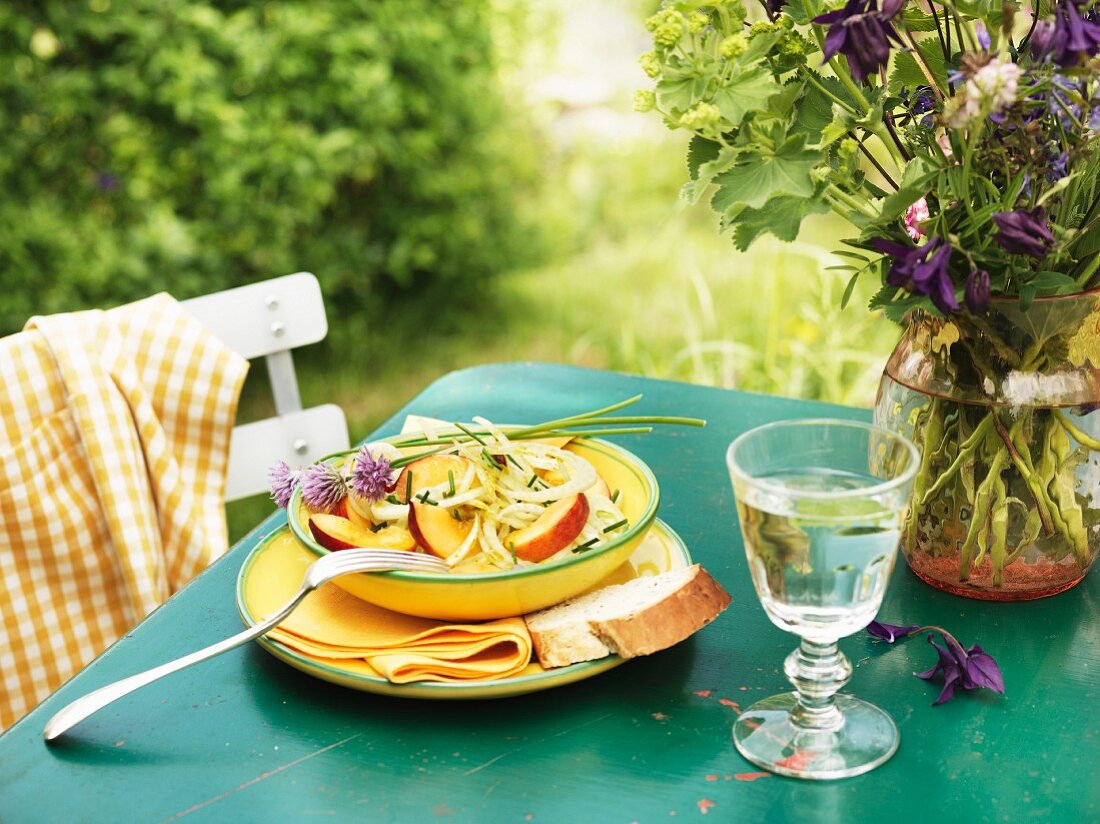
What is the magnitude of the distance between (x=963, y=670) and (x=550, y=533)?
37 cm

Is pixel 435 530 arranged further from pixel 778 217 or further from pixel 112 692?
pixel 778 217

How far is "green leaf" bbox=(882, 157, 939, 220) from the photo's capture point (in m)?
0.87

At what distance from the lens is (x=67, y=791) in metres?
0.88

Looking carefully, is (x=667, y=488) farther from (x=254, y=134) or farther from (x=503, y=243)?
(x=503, y=243)

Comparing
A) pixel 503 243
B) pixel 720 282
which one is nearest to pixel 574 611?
pixel 503 243

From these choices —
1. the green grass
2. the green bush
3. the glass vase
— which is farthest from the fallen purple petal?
the green bush

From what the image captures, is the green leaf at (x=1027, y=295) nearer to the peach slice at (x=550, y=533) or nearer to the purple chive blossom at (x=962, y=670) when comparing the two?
the purple chive blossom at (x=962, y=670)

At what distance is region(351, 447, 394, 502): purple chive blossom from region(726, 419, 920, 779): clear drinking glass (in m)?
0.35

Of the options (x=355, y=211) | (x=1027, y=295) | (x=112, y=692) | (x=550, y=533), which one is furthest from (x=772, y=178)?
(x=355, y=211)

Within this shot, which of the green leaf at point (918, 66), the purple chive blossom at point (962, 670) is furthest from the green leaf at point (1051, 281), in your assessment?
the purple chive blossom at point (962, 670)

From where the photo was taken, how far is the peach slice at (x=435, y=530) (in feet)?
3.39

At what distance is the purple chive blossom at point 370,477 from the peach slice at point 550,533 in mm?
130

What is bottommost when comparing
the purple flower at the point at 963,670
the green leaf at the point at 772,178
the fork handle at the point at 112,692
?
the purple flower at the point at 963,670

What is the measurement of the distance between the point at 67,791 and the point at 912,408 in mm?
780
